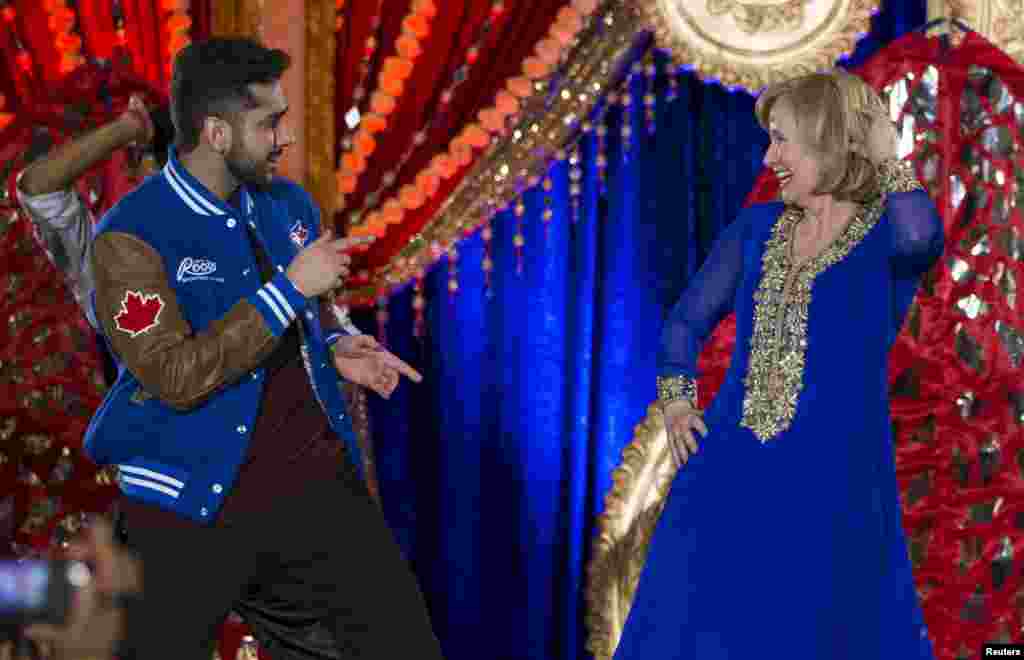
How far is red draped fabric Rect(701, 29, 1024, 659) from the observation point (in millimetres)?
3373

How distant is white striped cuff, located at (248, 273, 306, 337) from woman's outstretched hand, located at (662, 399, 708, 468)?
2.38ft

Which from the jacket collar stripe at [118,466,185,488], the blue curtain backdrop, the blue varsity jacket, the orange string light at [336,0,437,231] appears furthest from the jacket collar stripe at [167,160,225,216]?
the blue curtain backdrop

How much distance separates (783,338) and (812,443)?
18 cm

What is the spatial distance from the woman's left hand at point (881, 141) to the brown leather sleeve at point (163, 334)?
104cm

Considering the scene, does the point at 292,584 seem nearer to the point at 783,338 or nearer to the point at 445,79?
the point at 783,338

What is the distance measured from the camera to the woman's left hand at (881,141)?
2.37 meters

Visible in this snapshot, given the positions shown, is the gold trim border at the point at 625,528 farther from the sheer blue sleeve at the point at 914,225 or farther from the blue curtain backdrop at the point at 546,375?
the sheer blue sleeve at the point at 914,225

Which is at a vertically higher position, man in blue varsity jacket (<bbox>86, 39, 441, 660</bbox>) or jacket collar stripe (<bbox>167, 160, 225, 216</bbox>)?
jacket collar stripe (<bbox>167, 160, 225, 216</bbox>)

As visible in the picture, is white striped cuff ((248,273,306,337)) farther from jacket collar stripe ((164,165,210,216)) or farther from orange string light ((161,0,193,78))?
orange string light ((161,0,193,78))

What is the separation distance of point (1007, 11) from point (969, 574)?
1360mm

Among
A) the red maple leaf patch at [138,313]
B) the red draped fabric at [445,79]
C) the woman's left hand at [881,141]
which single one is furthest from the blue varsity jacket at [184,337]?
the red draped fabric at [445,79]

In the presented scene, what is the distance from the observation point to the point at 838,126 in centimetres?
238

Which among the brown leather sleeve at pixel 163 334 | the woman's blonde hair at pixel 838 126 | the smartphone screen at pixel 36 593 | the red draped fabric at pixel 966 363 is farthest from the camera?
the red draped fabric at pixel 966 363

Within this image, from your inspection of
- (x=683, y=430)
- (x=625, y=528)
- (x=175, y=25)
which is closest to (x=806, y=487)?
(x=683, y=430)
